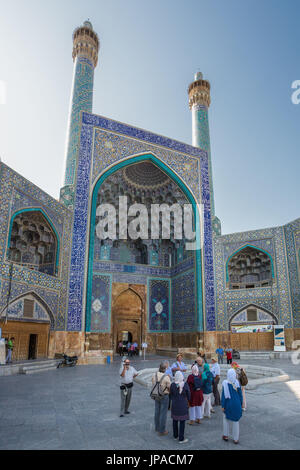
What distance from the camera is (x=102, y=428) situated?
3854 mm

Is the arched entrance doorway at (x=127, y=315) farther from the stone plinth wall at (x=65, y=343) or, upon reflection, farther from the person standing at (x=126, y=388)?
the person standing at (x=126, y=388)

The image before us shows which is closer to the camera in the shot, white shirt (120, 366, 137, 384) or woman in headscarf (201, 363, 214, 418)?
woman in headscarf (201, 363, 214, 418)

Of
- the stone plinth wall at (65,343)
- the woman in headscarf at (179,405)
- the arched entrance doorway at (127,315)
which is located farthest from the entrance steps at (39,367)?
the woman in headscarf at (179,405)

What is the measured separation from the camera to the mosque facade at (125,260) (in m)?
11.4

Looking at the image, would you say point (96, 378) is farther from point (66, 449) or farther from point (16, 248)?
point (16, 248)

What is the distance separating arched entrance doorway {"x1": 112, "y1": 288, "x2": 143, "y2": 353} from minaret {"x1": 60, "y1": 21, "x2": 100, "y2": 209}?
20.6 feet

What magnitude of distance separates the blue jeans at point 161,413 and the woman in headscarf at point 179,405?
14 cm

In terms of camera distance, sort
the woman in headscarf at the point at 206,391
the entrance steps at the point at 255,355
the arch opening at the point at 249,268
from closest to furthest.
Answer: the woman in headscarf at the point at 206,391, the entrance steps at the point at 255,355, the arch opening at the point at 249,268

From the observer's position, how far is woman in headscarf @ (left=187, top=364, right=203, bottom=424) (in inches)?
164

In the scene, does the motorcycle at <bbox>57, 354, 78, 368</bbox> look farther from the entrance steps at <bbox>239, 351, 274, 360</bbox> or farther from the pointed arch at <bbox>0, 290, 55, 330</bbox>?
the entrance steps at <bbox>239, 351, 274, 360</bbox>

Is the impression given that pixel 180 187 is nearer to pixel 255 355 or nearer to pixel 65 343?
pixel 255 355

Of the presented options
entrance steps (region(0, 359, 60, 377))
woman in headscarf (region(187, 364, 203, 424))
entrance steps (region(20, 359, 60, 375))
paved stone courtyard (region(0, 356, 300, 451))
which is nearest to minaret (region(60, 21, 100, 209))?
entrance steps (region(20, 359, 60, 375))

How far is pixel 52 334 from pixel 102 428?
8457mm

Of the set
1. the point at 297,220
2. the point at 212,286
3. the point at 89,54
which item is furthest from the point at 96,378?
the point at 89,54
